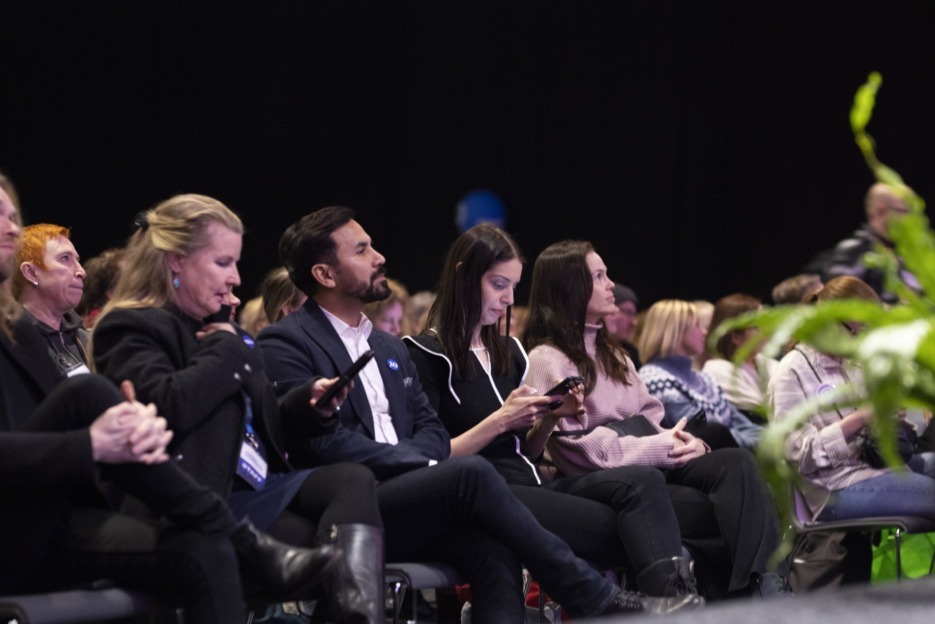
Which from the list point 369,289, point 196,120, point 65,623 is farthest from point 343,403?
point 196,120

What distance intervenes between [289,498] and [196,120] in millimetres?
4959

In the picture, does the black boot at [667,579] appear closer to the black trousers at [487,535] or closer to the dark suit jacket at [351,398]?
the black trousers at [487,535]

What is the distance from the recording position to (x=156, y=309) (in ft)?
9.04

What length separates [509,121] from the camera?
8.43 metres

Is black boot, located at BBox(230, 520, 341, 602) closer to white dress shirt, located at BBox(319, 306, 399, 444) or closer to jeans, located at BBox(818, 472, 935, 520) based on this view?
white dress shirt, located at BBox(319, 306, 399, 444)

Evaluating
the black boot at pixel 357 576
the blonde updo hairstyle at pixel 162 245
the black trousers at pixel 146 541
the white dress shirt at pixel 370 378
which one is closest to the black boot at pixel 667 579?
the white dress shirt at pixel 370 378

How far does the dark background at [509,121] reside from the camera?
7.06 meters

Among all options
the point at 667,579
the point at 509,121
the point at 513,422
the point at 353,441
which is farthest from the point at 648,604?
the point at 509,121

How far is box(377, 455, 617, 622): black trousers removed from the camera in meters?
2.96

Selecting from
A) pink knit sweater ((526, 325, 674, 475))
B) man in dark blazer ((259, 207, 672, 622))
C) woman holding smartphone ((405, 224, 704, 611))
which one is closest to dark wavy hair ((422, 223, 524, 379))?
woman holding smartphone ((405, 224, 704, 611))

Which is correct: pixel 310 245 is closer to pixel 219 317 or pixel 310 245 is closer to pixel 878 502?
pixel 219 317

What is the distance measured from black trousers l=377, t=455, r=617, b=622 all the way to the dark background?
14.5 feet

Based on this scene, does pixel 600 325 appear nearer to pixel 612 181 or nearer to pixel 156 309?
pixel 156 309

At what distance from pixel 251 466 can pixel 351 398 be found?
0.47m
